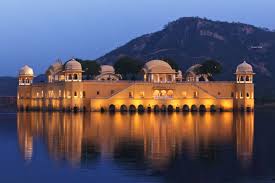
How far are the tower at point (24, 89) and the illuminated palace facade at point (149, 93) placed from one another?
12.0 feet

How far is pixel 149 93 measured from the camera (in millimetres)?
70562

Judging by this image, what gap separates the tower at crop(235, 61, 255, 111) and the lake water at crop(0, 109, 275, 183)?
114 ft

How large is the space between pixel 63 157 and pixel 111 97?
44912 millimetres

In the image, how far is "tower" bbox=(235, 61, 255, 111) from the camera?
236ft

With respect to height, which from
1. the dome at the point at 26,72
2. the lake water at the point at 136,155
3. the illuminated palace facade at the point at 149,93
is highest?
the dome at the point at 26,72

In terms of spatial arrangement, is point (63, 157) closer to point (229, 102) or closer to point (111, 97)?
point (111, 97)

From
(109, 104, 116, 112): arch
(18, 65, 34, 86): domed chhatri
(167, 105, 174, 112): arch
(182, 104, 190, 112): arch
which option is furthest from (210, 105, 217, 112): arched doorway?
(18, 65, 34, 86): domed chhatri

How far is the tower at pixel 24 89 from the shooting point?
7838cm

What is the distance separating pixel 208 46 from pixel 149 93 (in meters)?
80.6

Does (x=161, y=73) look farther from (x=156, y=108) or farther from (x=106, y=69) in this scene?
(x=106, y=69)

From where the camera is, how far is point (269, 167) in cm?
2158

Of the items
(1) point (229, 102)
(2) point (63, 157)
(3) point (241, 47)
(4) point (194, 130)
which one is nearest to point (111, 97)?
(1) point (229, 102)

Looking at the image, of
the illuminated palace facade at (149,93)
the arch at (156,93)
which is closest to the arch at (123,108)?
the illuminated palace facade at (149,93)

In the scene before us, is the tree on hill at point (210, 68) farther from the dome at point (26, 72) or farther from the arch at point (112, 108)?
the dome at point (26, 72)
